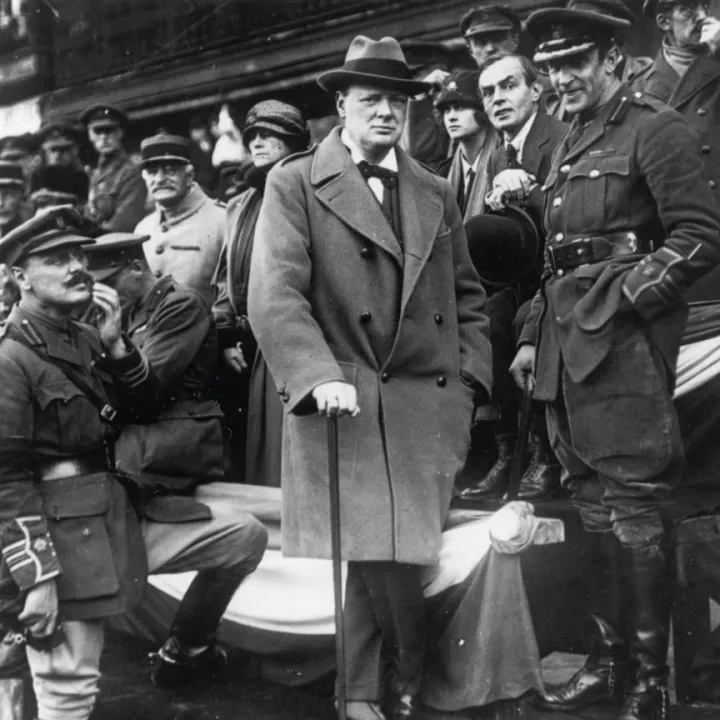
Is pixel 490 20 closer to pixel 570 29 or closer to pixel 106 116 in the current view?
pixel 570 29

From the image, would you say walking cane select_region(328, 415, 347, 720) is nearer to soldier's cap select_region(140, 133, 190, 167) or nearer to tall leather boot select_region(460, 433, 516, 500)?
tall leather boot select_region(460, 433, 516, 500)

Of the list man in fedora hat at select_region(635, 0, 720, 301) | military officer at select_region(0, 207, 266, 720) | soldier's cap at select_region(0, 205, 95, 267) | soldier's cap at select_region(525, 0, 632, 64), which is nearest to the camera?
military officer at select_region(0, 207, 266, 720)

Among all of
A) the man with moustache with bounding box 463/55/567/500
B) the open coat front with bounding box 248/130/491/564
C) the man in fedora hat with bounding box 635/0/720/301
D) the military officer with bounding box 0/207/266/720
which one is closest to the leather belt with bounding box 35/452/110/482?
the military officer with bounding box 0/207/266/720

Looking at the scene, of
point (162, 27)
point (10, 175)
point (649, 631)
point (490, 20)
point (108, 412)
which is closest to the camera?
point (649, 631)

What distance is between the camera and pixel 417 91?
347 centimetres

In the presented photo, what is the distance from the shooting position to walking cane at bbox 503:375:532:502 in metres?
3.94

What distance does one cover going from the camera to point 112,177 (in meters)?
6.30

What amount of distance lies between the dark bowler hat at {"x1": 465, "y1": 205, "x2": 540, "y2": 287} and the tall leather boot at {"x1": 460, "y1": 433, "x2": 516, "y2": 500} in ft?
2.01

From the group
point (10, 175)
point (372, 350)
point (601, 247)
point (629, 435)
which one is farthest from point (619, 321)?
point (10, 175)

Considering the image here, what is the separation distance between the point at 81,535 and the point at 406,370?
3.72 ft

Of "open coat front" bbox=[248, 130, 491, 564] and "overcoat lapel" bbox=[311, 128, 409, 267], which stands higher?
"overcoat lapel" bbox=[311, 128, 409, 267]

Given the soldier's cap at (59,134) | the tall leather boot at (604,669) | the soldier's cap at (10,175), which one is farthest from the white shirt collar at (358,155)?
the soldier's cap at (59,134)

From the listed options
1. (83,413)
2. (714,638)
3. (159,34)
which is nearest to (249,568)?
(83,413)

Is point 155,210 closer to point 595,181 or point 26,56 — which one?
point 26,56
